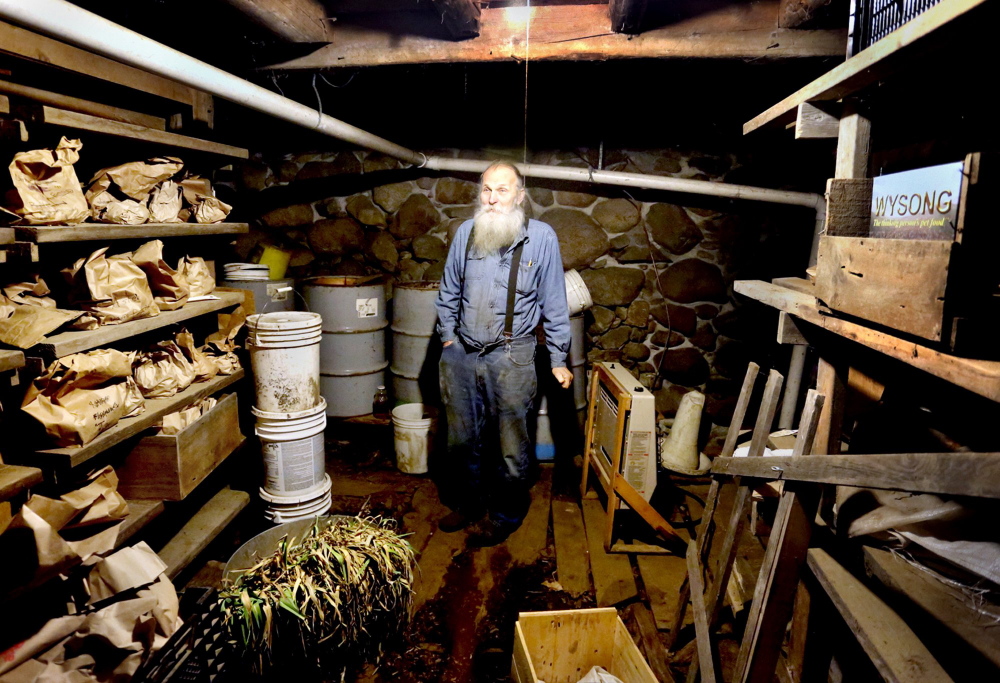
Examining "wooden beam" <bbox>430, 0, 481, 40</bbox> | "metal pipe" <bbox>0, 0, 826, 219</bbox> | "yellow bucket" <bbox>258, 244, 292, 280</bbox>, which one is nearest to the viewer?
"metal pipe" <bbox>0, 0, 826, 219</bbox>

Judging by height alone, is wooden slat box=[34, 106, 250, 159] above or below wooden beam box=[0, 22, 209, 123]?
below

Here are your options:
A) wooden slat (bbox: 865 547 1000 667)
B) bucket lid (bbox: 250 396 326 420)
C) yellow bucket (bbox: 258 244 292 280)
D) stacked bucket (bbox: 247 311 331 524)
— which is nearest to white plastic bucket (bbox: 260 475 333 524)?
stacked bucket (bbox: 247 311 331 524)

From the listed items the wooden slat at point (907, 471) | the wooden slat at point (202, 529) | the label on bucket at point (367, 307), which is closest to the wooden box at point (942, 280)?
the wooden slat at point (907, 471)

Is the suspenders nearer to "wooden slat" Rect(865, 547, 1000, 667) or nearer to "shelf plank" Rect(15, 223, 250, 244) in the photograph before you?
"shelf plank" Rect(15, 223, 250, 244)

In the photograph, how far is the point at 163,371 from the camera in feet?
7.90

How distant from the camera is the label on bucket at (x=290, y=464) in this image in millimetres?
2838

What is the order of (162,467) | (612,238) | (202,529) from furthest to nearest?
(612,238) → (202,529) → (162,467)

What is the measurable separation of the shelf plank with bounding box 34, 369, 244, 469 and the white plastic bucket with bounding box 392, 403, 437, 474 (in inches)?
49.6

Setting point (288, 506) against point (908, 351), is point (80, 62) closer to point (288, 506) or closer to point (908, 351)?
point (288, 506)

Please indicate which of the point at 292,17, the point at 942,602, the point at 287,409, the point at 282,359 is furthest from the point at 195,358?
the point at 942,602

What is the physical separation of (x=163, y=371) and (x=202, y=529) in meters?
0.80

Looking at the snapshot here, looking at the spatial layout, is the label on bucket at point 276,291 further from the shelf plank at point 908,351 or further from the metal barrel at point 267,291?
the shelf plank at point 908,351

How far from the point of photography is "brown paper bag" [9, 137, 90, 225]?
1779mm

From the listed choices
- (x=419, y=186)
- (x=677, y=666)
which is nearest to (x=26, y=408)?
(x=677, y=666)
